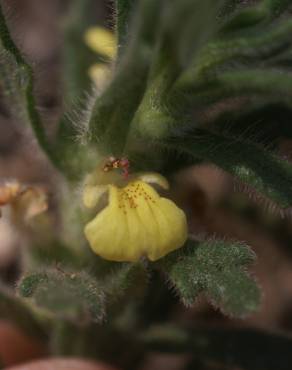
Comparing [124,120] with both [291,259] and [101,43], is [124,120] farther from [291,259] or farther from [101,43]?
[291,259]

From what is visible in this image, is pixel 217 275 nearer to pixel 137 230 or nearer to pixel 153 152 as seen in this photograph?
pixel 137 230

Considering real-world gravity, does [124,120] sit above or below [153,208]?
above

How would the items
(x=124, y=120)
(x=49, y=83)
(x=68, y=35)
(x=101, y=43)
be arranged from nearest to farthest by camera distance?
(x=124, y=120) < (x=101, y=43) < (x=68, y=35) < (x=49, y=83)

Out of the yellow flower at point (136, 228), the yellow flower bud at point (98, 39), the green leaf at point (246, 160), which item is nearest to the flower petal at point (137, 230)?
the yellow flower at point (136, 228)

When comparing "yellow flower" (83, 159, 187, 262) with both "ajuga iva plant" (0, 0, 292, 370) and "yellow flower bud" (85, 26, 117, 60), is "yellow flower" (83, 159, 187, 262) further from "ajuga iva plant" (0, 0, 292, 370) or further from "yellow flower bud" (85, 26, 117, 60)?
"yellow flower bud" (85, 26, 117, 60)

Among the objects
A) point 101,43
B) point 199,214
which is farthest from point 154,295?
point 101,43

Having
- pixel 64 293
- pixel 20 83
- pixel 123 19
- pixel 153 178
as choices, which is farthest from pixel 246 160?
pixel 20 83

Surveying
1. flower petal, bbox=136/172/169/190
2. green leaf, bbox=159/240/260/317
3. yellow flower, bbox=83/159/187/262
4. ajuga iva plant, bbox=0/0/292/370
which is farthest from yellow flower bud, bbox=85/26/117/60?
green leaf, bbox=159/240/260/317
